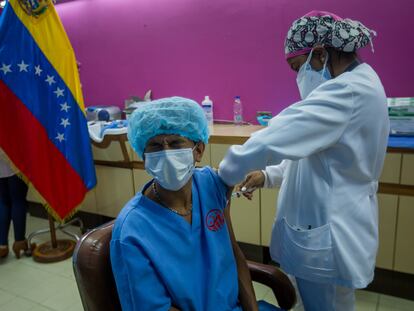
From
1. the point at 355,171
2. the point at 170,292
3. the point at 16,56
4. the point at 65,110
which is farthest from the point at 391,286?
the point at 16,56

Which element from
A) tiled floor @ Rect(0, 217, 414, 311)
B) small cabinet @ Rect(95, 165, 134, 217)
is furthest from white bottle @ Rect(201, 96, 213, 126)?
tiled floor @ Rect(0, 217, 414, 311)

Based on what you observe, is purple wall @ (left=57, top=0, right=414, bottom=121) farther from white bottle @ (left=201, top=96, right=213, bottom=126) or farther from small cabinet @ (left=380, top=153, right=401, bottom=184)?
small cabinet @ (left=380, top=153, right=401, bottom=184)

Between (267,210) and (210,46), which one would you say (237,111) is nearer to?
(210,46)

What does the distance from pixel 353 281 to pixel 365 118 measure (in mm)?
533

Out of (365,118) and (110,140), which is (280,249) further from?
(110,140)

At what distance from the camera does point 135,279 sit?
0.90 metres

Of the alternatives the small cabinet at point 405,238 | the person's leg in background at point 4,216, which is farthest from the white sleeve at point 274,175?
the person's leg in background at point 4,216

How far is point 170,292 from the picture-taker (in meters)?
0.96

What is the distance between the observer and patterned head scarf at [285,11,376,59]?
1.07m

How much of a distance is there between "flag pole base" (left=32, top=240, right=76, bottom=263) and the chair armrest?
2.01 m

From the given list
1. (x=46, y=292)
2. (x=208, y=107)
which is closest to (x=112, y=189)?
(x=46, y=292)

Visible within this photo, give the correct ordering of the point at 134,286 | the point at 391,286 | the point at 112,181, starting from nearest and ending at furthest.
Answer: the point at 134,286 → the point at 391,286 → the point at 112,181

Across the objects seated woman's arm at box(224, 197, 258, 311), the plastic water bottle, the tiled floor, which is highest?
the plastic water bottle

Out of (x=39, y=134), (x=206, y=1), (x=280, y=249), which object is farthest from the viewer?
(x=206, y=1)
